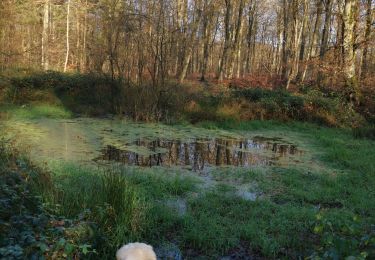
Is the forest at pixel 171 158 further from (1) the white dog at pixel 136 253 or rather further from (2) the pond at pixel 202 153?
(1) the white dog at pixel 136 253

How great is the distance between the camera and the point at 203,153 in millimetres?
8383

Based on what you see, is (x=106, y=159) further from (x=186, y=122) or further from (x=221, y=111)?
(x=221, y=111)

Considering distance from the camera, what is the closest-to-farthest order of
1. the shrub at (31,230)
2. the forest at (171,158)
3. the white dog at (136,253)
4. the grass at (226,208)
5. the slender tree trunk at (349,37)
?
the shrub at (31,230) → the white dog at (136,253) → the forest at (171,158) → the grass at (226,208) → the slender tree trunk at (349,37)

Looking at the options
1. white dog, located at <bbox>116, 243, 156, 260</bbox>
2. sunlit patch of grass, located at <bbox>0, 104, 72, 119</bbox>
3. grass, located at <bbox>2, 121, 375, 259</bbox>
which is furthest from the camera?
sunlit patch of grass, located at <bbox>0, 104, 72, 119</bbox>

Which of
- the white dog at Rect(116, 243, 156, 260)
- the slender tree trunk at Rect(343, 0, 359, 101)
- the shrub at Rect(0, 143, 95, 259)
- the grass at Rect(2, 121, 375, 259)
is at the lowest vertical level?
the grass at Rect(2, 121, 375, 259)

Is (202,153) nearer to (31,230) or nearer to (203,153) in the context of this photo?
(203,153)

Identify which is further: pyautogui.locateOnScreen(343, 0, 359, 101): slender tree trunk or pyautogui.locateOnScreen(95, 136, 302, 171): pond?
pyautogui.locateOnScreen(343, 0, 359, 101): slender tree trunk

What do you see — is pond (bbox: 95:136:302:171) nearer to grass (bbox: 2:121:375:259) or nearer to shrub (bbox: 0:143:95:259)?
grass (bbox: 2:121:375:259)

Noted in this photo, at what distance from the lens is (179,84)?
1312 cm

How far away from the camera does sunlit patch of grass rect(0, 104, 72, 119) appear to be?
11.7 meters

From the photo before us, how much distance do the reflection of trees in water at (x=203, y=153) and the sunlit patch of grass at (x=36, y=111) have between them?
457cm

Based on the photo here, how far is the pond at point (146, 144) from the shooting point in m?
7.55

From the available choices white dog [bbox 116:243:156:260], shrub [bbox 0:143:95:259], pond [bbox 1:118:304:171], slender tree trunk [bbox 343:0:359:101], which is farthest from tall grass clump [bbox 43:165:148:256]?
slender tree trunk [bbox 343:0:359:101]

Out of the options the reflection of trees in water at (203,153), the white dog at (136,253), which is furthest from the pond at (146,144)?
the white dog at (136,253)
